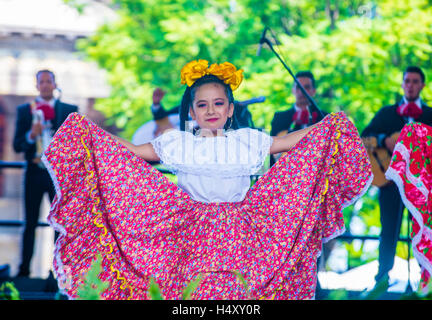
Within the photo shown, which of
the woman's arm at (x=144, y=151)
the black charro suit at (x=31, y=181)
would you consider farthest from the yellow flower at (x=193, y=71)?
the black charro suit at (x=31, y=181)

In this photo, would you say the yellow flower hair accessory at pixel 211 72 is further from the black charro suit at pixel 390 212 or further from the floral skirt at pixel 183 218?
the black charro suit at pixel 390 212

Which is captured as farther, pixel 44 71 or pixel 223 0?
pixel 223 0

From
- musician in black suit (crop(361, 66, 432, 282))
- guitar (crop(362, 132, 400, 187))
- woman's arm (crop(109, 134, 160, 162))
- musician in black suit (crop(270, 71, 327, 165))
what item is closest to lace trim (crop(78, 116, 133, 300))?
woman's arm (crop(109, 134, 160, 162))

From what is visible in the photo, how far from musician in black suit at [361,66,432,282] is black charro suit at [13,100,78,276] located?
2468mm

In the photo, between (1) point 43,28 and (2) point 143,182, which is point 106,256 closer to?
(2) point 143,182

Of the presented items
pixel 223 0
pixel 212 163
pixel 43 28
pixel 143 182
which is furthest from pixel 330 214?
pixel 43 28

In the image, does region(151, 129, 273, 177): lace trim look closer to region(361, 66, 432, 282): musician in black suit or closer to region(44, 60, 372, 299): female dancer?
region(44, 60, 372, 299): female dancer

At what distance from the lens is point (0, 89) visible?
44.0 feet

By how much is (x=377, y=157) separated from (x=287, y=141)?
6.80 ft

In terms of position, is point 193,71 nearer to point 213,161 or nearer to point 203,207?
point 213,161

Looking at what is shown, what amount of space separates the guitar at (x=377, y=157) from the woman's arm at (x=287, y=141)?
192 cm

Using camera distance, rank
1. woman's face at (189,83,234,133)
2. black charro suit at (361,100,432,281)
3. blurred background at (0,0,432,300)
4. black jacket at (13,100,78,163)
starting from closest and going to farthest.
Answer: woman's face at (189,83,234,133)
black charro suit at (361,100,432,281)
black jacket at (13,100,78,163)
blurred background at (0,0,432,300)

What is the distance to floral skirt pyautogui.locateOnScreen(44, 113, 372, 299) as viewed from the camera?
2.65 meters

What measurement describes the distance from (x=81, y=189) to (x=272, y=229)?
93cm
